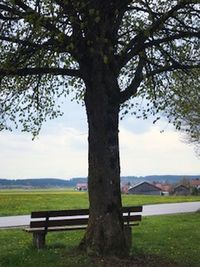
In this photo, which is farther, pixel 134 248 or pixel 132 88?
pixel 134 248

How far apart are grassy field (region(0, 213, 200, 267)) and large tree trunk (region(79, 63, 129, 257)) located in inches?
18.5

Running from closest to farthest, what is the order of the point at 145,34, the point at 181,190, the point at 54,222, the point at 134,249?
the point at 145,34
the point at 134,249
the point at 54,222
the point at 181,190

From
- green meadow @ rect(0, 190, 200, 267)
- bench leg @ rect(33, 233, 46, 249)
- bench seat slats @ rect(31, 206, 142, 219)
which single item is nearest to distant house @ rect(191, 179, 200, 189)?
green meadow @ rect(0, 190, 200, 267)

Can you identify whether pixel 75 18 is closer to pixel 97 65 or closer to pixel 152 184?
pixel 97 65

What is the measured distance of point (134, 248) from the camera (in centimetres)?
1407

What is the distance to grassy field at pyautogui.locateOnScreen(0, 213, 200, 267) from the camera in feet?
37.4

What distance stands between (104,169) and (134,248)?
9.23 ft

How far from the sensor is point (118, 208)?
12289mm

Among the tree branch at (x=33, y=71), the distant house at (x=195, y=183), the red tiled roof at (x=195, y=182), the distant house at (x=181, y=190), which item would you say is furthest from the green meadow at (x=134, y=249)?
the red tiled roof at (x=195, y=182)

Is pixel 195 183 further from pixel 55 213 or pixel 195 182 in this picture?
pixel 55 213

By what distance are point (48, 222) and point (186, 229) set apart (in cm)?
780

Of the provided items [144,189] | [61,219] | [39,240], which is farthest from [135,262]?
[144,189]

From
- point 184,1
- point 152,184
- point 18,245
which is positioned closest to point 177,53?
point 184,1

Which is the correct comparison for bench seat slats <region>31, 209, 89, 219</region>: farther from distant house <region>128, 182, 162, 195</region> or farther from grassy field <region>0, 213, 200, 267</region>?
distant house <region>128, 182, 162, 195</region>
